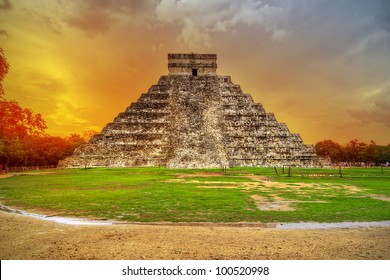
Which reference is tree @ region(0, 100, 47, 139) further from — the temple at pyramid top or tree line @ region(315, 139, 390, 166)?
tree line @ region(315, 139, 390, 166)

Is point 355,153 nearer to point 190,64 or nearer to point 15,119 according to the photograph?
point 190,64

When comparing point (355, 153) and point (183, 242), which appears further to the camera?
point (355, 153)

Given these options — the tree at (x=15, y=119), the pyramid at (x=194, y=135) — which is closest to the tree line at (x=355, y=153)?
the pyramid at (x=194, y=135)

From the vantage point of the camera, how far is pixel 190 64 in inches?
2152

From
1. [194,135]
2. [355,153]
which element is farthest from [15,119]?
[355,153]

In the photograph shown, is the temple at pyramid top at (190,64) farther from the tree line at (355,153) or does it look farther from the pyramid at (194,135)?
the tree line at (355,153)

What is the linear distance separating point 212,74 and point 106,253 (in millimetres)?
50133

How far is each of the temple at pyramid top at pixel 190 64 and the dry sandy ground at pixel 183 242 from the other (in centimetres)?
4738

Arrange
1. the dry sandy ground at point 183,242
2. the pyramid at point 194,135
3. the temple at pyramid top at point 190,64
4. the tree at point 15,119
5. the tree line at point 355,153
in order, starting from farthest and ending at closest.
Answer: the tree line at point 355,153 < the temple at pyramid top at point 190,64 < the pyramid at point 194,135 < the tree at point 15,119 < the dry sandy ground at point 183,242

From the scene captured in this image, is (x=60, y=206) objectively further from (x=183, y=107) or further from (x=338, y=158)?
(x=338, y=158)

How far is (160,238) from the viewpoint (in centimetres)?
733

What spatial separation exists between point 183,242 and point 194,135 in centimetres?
3362

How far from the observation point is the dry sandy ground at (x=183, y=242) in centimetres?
614

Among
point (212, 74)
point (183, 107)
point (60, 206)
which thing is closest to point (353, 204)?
point (60, 206)
